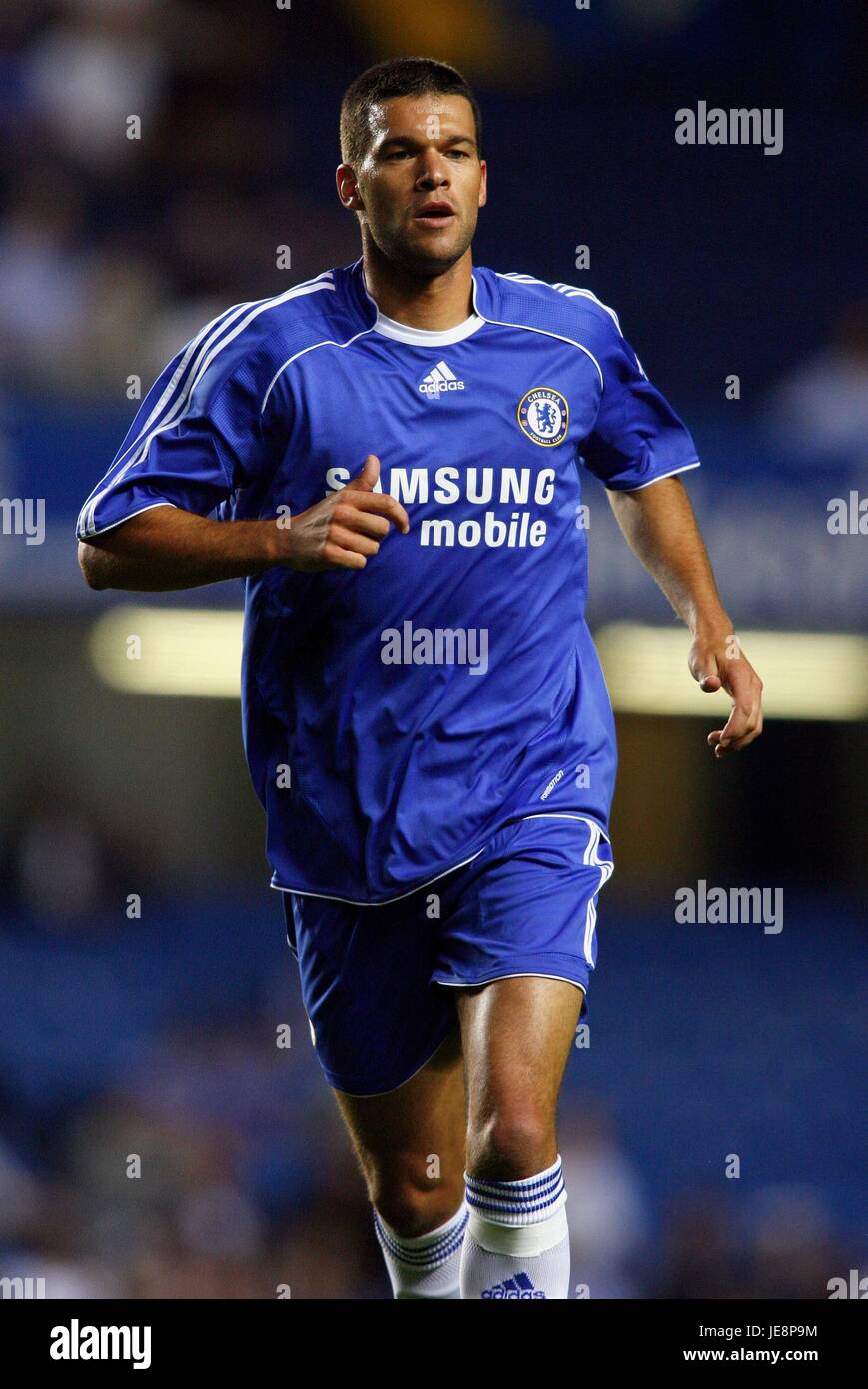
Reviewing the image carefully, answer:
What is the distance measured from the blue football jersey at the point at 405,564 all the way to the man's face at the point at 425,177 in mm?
146

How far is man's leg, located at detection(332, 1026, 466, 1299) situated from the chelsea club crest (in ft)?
3.39

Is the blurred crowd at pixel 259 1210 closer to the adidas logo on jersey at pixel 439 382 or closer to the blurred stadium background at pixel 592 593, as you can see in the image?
the blurred stadium background at pixel 592 593

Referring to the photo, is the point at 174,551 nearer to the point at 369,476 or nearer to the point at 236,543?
the point at 236,543

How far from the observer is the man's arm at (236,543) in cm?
282

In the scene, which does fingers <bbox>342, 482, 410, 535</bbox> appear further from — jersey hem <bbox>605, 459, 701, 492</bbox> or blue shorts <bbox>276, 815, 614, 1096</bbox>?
jersey hem <bbox>605, 459, 701, 492</bbox>

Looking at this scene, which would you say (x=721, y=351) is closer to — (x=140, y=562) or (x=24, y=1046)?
(x=24, y=1046)

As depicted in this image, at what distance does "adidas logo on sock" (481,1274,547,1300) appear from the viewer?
2922 millimetres

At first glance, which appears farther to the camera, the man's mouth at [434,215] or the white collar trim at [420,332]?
the white collar trim at [420,332]

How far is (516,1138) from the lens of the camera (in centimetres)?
282

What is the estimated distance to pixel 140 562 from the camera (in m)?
3.11

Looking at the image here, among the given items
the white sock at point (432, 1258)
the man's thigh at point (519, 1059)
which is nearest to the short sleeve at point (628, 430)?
the man's thigh at point (519, 1059)

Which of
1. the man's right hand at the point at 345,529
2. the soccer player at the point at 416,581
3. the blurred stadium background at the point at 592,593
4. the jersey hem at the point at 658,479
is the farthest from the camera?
the blurred stadium background at the point at 592,593

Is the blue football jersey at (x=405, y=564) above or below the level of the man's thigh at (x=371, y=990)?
above

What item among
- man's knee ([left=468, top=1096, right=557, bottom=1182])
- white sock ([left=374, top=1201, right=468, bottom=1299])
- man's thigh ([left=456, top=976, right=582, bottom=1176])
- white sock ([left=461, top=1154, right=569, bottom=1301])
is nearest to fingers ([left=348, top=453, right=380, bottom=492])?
man's thigh ([left=456, top=976, right=582, bottom=1176])
